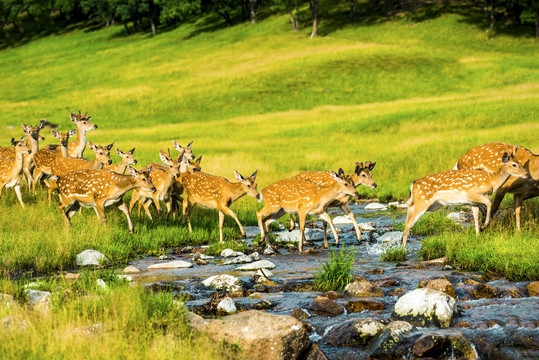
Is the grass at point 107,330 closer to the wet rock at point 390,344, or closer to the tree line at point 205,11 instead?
the wet rock at point 390,344

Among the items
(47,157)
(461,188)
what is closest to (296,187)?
(461,188)

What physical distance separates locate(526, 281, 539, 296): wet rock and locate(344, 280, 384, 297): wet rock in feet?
7.02

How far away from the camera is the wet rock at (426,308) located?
7801mm

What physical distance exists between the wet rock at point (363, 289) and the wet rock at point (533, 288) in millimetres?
2138

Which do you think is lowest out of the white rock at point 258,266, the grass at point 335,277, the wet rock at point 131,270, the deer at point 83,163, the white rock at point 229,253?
the white rock at point 229,253

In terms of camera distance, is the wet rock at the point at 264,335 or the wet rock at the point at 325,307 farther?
the wet rock at the point at 325,307

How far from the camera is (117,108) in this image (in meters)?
54.1

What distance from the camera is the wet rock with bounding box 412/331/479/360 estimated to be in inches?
272

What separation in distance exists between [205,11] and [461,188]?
9574 centimetres

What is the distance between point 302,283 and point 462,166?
7748 millimetres

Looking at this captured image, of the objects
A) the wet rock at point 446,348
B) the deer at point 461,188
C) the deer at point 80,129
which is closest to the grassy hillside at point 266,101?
the deer at point 80,129

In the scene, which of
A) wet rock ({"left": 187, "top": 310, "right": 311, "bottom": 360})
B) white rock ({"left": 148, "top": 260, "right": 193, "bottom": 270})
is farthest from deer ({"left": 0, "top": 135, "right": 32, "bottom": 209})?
wet rock ({"left": 187, "top": 310, "right": 311, "bottom": 360})

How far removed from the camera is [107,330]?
657 centimetres

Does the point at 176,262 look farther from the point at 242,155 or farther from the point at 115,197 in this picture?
the point at 242,155
